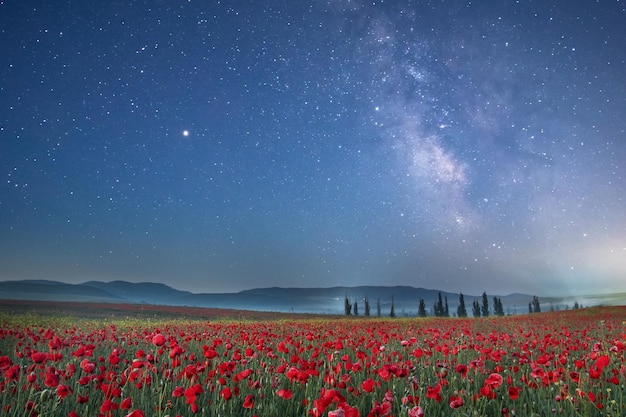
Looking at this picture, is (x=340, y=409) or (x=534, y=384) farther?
(x=534, y=384)

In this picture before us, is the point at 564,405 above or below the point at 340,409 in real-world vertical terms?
below

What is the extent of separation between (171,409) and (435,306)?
4064 inches

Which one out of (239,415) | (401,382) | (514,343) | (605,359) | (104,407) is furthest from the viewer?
(514,343)

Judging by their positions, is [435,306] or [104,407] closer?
[104,407]

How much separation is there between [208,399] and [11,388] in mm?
2469

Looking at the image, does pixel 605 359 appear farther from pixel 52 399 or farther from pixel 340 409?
pixel 52 399

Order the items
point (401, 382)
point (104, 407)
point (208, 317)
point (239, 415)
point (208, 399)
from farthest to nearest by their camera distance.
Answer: point (208, 317), point (401, 382), point (208, 399), point (239, 415), point (104, 407)

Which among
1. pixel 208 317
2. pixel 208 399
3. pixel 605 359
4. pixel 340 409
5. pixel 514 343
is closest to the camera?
pixel 340 409

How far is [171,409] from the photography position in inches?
179

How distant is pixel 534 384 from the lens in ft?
17.4

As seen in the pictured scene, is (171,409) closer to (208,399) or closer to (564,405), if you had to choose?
(208,399)

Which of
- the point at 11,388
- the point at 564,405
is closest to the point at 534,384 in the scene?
the point at 564,405

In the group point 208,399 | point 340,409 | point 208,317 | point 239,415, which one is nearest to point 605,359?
point 340,409

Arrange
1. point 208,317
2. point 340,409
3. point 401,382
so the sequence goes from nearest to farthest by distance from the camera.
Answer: point 340,409
point 401,382
point 208,317
